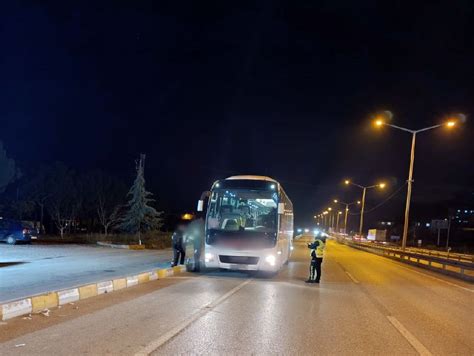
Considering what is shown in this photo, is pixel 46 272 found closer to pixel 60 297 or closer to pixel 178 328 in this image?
pixel 60 297

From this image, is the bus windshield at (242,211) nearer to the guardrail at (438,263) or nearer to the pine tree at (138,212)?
the guardrail at (438,263)

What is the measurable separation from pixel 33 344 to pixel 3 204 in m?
48.3

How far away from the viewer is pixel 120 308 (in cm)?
1057

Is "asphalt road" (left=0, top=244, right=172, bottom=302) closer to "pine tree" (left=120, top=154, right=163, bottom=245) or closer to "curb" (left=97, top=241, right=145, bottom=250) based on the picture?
"curb" (left=97, top=241, right=145, bottom=250)

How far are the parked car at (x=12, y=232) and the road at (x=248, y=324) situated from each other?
18.4 metres

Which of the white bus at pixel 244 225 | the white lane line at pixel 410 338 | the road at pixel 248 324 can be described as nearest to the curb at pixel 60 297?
the road at pixel 248 324

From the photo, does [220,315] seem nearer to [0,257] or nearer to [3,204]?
[0,257]

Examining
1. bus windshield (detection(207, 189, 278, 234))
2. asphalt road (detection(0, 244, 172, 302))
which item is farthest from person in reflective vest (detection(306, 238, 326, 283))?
asphalt road (detection(0, 244, 172, 302))

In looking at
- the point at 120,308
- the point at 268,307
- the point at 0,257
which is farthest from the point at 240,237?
the point at 0,257

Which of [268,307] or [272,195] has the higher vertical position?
[272,195]

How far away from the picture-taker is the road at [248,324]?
7.41 metres

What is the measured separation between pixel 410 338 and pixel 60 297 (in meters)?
7.07

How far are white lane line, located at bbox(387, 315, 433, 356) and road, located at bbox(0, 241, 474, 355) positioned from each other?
2 cm

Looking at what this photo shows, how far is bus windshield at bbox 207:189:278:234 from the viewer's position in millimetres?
17859
